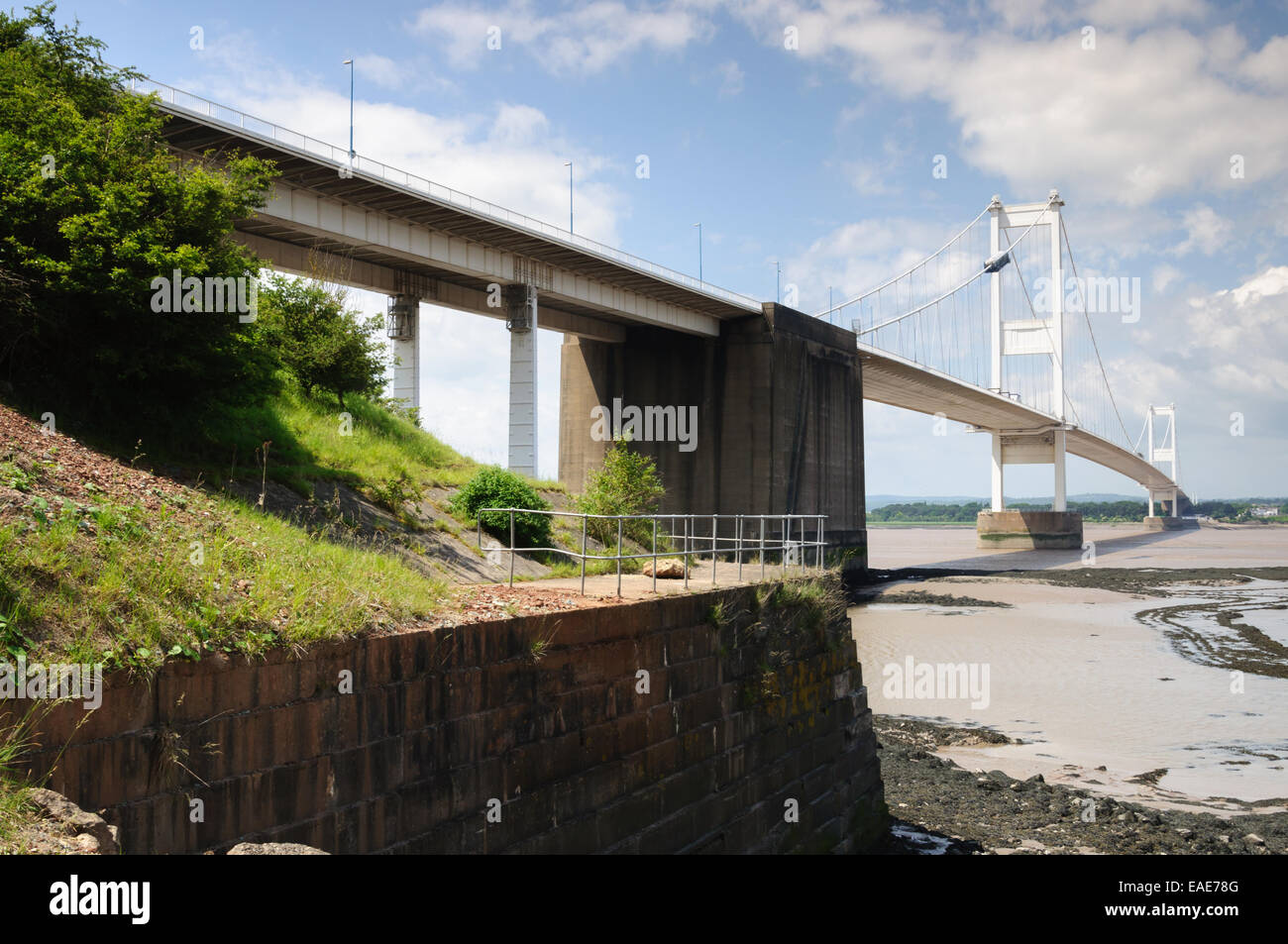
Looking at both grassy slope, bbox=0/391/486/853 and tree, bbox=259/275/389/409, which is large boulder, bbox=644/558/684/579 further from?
tree, bbox=259/275/389/409

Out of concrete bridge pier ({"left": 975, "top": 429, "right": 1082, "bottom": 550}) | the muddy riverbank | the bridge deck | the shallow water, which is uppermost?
the bridge deck

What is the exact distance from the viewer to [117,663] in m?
4.92

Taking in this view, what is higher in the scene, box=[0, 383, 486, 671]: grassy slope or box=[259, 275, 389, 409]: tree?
box=[259, 275, 389, 409]: tree

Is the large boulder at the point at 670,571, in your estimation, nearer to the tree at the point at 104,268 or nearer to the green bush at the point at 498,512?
the green bush at the point at 498,512

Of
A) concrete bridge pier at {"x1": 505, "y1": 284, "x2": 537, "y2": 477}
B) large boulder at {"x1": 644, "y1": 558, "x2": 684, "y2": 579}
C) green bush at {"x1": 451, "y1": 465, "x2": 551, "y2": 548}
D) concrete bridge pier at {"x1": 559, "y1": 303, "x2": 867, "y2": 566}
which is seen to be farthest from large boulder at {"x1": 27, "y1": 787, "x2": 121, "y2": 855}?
concrete bridge pier at {"x1": 559, "y1": 303, "x2": 867, "y2": 566}

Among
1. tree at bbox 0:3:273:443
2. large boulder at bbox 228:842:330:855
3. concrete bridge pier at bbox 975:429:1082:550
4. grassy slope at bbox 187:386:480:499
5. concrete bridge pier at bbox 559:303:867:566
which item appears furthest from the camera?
concrete bridge pier at bbox 975:429:1082:550

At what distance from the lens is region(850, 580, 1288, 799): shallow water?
16.8 meters

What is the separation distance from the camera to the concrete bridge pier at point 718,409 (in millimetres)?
38000

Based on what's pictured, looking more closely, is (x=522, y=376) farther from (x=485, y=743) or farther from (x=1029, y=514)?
(x=1029, y=514)

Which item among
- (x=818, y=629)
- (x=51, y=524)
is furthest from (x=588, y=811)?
(x=818, y=629)

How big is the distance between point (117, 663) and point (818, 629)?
8.69m

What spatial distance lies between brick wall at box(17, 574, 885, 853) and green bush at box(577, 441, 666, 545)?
878 centimetres

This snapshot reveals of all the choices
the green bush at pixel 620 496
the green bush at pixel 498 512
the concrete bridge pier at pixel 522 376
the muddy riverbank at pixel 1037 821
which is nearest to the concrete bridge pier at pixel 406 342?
the concrete bridge pier at pixel 522 376
